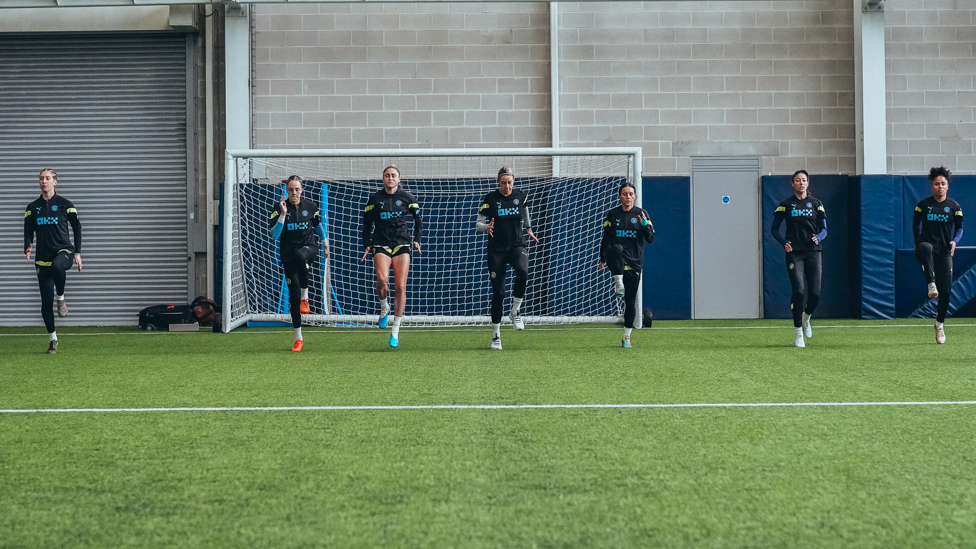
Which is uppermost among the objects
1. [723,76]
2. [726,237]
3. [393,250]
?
[723,76]

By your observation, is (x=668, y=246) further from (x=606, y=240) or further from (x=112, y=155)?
(x=112, y=155)

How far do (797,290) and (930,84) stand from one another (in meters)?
7.05

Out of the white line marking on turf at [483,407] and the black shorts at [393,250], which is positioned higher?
the black shorts at [393,250]

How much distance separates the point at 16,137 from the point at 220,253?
12.9 ft

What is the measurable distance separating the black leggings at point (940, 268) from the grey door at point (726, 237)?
480 cm

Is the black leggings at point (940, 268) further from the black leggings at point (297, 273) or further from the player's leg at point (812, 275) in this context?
the black leggings at point (297, 273)

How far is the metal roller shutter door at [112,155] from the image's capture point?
1380 cm

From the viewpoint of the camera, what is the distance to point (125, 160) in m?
13.8

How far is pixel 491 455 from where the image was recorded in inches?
142

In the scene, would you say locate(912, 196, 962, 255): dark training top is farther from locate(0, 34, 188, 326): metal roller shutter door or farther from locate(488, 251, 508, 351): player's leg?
locate(0, 34, 188, 326): metal roller shutter door

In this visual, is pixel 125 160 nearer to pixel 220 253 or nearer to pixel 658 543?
pixel 220 253

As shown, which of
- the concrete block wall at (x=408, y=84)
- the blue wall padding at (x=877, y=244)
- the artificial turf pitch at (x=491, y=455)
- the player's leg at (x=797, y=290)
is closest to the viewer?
the artificial turf pitch at (x=491, y=455)

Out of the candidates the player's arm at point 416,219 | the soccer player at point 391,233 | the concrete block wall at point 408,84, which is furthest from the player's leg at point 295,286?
the concrete block wall at point 408,84

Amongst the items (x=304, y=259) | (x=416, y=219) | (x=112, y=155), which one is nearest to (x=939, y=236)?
(x=416, y=219)
